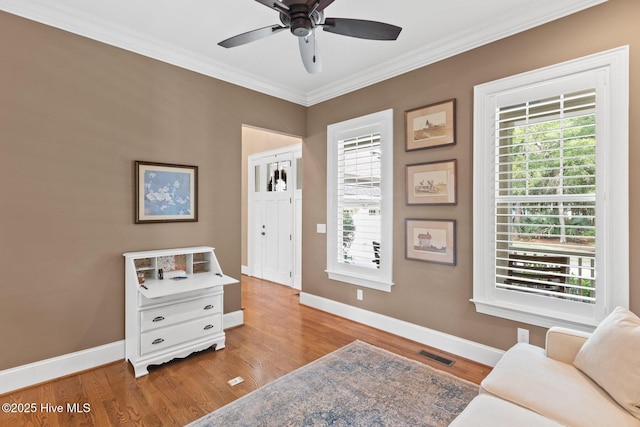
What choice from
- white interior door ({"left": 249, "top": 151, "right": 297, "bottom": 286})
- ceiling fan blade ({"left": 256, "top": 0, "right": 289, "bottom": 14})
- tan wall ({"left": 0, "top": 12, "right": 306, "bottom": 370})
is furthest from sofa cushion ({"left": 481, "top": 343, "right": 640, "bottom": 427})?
white interior door ({"left": 249, "top": 151, "right": 297, "bottom": 286})

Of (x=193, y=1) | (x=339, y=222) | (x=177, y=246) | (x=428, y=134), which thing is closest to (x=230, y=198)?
(x=177, y=246)

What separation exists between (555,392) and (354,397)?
1253mm

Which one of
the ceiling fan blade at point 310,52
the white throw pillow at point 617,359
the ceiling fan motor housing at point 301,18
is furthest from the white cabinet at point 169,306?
the white throw pillow at point 617,359

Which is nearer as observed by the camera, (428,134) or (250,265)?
(428,134)

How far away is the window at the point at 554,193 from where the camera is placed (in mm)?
2186

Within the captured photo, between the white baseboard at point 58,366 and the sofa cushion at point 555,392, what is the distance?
2.97 metres

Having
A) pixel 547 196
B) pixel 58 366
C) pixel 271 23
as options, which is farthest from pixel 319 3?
pixel 58 366

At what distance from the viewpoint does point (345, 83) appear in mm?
3908

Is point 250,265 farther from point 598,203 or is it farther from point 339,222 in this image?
point 598,203

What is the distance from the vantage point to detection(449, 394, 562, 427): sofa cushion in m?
1.32

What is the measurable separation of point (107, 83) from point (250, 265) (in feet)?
14.2

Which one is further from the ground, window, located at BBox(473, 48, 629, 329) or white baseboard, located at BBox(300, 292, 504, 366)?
window, located at BBox(473, 48, 629, 329)

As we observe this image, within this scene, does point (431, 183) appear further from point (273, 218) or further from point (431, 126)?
point (273, 218)

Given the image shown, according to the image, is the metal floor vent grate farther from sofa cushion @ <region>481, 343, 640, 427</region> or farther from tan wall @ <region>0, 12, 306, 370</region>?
tan wall @ <region>0, 12, 306, 370</region>
